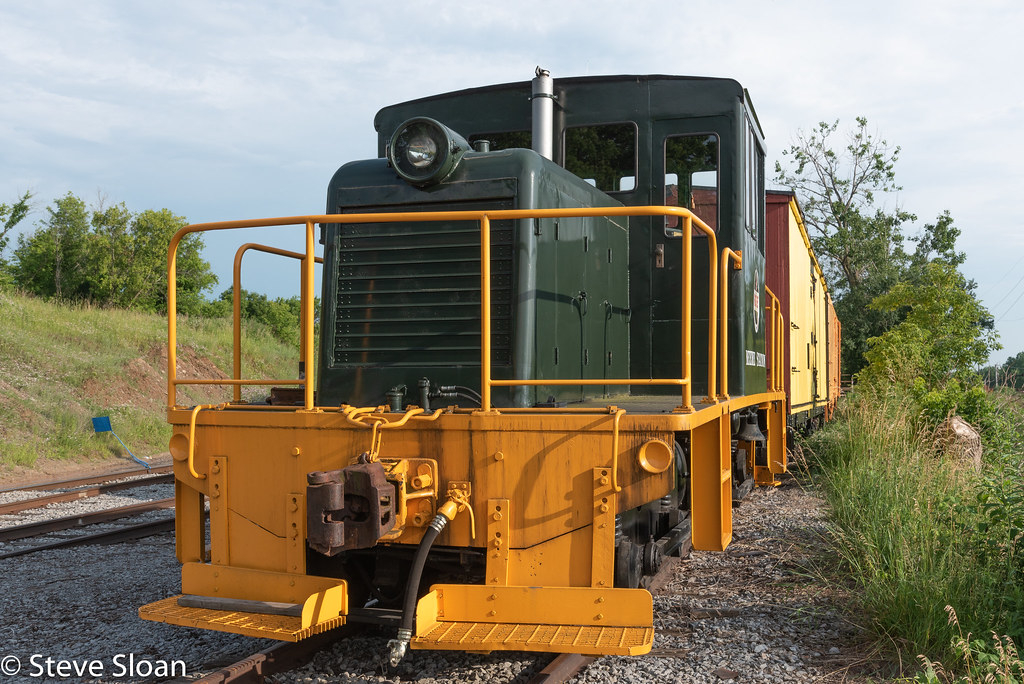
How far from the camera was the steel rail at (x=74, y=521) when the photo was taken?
6.78 meters

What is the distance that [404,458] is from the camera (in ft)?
11.6

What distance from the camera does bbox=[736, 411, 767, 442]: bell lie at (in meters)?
5.70

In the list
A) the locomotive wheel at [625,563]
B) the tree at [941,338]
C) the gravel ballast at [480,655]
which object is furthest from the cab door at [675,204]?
the tree at [941,338]

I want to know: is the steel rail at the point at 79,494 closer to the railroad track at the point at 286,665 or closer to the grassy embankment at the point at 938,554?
the railroad track at the point at 286,665

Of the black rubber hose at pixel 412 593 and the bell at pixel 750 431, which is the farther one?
the bell at pixel 750 431

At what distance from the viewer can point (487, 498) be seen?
3.48 metres

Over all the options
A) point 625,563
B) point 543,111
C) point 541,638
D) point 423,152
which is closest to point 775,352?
point 543,111

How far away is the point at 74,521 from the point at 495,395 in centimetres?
523

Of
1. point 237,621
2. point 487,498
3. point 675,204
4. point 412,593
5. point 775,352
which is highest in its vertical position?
point 675,204

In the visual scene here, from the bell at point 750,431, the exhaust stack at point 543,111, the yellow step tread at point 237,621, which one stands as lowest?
the yellow step tread at point 237,621

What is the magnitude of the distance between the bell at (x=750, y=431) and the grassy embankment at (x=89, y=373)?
9.75 metres

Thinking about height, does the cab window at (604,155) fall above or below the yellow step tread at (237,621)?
above

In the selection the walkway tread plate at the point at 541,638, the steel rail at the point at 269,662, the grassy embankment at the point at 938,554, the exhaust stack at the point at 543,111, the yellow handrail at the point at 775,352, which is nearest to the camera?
the walkway tread plate at the point at 541,638

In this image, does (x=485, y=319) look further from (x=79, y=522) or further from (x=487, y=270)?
(x=79, y=522)
